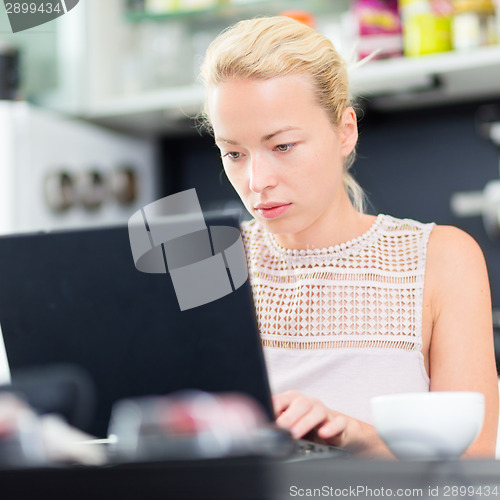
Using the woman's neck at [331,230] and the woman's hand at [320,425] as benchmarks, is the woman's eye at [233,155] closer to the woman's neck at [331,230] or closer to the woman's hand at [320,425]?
the woman's neck at [331,230]

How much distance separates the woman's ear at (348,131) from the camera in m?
1.16

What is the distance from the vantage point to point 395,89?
213 centimetres

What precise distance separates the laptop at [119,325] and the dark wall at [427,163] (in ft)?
5.28

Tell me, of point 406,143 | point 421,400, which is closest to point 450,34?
point 406,143

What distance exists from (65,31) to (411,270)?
60.1 inches

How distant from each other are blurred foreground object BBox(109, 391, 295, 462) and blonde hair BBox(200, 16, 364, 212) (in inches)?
21.6

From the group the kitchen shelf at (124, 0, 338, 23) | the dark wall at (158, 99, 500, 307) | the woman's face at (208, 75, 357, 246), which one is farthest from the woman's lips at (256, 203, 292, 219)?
the kitchen shelf at (124, 0, 338, 23)

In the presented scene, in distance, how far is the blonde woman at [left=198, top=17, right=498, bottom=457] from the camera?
1.02 meters

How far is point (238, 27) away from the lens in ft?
3.76

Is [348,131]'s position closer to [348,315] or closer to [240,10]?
[348,315]

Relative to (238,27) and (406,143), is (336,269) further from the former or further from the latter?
(406,143)

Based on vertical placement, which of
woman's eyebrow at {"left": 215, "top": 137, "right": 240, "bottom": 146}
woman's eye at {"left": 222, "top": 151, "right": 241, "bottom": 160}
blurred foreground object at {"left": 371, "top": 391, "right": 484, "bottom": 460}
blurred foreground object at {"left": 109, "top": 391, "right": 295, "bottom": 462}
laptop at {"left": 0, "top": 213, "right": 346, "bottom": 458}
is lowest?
blurred foreground object at {"left": 371, "top": 391, "right": 484, "bottom": 460}

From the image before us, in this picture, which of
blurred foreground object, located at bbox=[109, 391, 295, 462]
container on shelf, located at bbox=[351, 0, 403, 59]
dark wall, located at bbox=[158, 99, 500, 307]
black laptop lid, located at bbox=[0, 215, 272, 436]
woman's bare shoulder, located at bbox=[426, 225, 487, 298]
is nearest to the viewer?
blurred foreground object, located at bbox=[109, 391, 295, 462]

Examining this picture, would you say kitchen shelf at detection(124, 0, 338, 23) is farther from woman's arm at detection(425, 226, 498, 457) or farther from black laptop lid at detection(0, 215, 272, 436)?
black laptop lid at detection(0, 215, 272, 436)
